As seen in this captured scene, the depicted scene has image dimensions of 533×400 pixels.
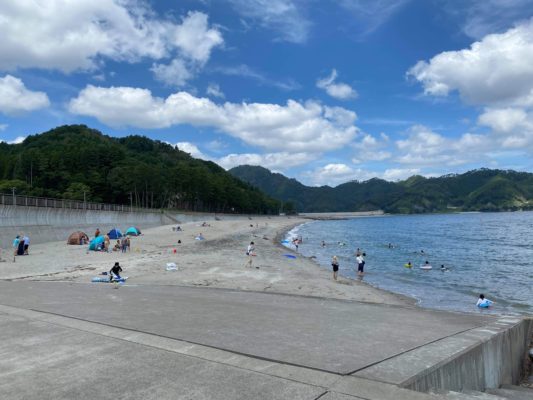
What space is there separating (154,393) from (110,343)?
2.60 metres

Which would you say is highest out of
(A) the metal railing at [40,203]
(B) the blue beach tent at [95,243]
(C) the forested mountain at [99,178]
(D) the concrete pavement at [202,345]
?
(C) the forested mountain at [99,178]

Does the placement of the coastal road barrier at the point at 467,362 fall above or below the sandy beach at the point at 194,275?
above

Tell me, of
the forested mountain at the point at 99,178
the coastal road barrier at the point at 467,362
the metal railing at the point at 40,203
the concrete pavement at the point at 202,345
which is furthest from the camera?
the forested mountain at the point at 99,178

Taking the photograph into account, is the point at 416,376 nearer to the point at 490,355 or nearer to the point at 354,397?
the point at 354,397

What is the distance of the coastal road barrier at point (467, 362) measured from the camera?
5.83 m

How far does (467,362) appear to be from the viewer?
724 cm

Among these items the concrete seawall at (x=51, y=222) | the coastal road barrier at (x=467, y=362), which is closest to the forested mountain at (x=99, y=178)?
the concrete seawall at (x=51, y=222)

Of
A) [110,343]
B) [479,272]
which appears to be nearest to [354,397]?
[110,343]

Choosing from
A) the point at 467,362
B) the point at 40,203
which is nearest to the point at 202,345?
the point at 467,362

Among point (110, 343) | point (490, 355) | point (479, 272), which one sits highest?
point (110, 343)

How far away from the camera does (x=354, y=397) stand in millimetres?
4715

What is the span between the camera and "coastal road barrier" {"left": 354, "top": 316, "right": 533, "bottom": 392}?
5.83 m

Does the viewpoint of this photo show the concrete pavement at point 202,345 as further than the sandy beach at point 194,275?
No

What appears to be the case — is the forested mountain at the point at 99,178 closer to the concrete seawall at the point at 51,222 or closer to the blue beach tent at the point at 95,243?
the concrete seawall at the point at 51,222
